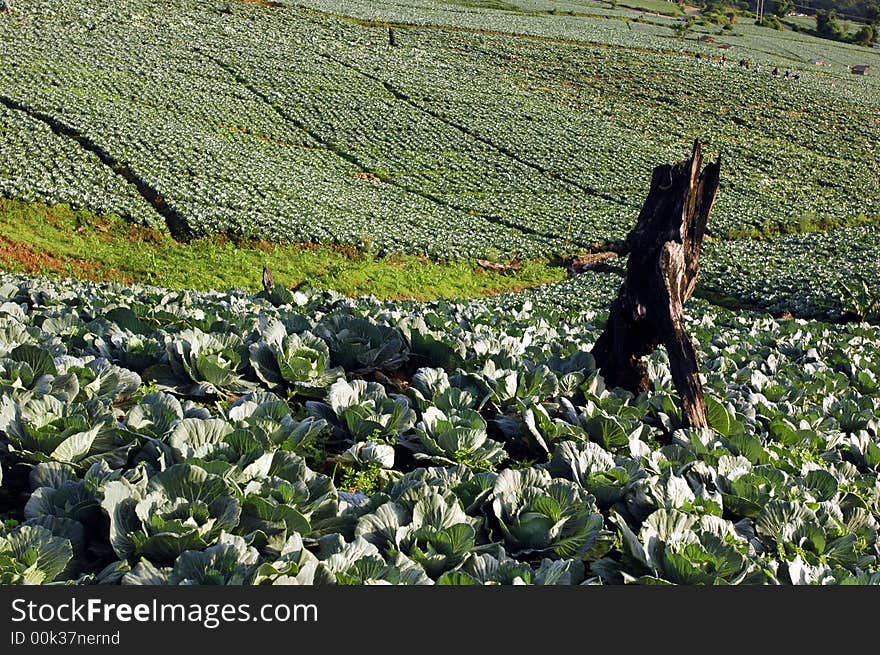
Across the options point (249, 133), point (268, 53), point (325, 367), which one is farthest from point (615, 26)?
point (325, 367)

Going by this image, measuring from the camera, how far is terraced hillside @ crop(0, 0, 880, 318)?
3447 centimetres

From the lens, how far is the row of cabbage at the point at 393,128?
35594 millimetres

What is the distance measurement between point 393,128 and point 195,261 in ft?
100.0

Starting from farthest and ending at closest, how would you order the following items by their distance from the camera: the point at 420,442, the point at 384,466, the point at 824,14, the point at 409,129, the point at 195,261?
the point at 824,14
the point at 409,129
the point at 195,261
the point at 420,442
the point at 384,466

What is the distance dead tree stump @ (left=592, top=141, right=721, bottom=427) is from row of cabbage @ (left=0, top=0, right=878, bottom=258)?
1019 inches

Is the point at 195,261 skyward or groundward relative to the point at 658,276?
groundward

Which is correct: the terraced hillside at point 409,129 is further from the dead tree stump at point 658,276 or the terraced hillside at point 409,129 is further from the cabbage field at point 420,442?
the dead tree stump at point 658,276

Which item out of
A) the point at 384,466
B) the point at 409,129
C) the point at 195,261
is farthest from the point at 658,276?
the point at 409,129

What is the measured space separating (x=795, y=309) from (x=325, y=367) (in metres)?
23.4

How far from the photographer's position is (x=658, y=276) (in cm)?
636

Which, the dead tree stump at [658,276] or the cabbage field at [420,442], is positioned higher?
the dead tree stump at [658,276]

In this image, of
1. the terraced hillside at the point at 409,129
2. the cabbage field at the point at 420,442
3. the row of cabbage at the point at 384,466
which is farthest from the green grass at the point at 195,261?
the row of cabbage at the point at 384,466

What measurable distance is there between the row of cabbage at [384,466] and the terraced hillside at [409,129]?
22597mm

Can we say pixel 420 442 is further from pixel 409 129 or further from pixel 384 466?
pixel 409 129
